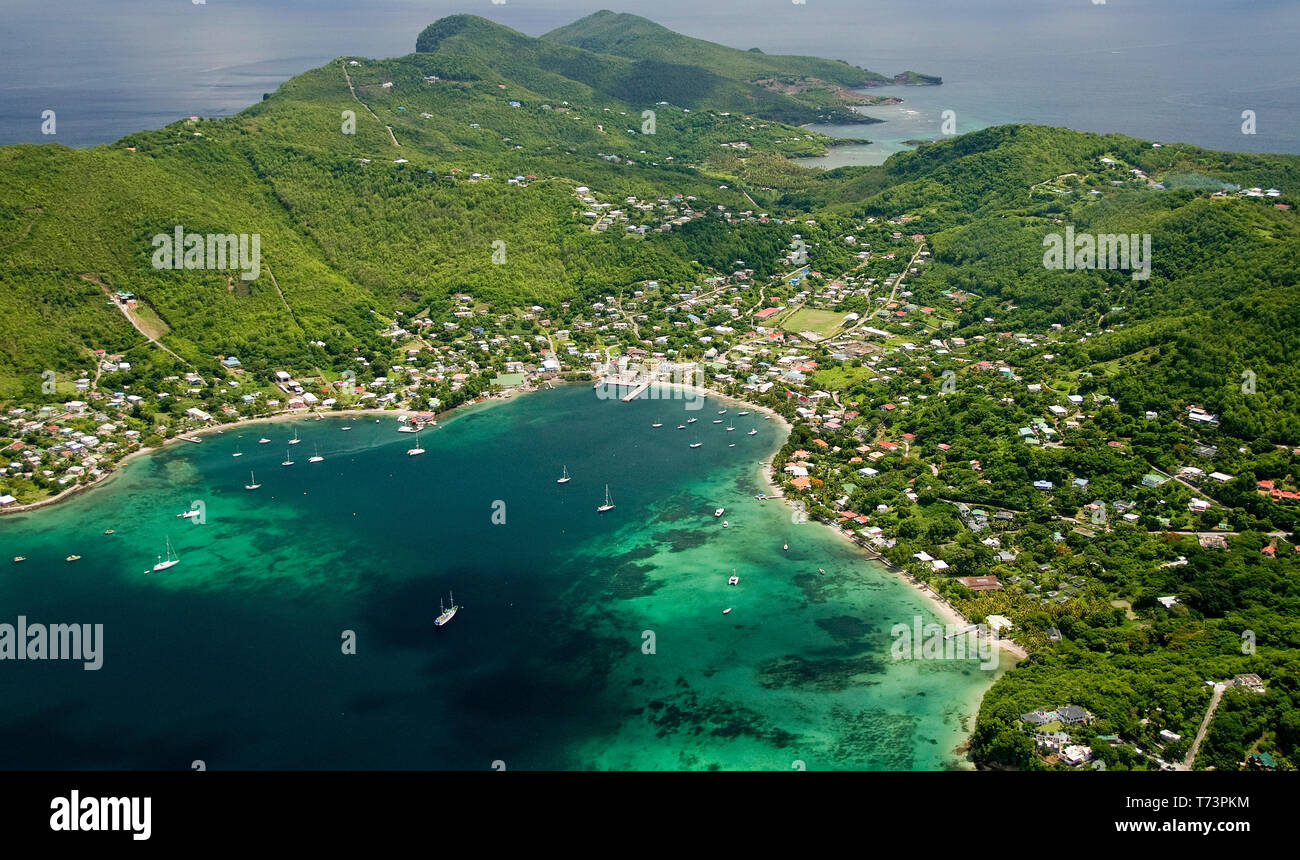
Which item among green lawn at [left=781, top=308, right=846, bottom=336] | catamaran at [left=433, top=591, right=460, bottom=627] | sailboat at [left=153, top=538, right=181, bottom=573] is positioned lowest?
catamaran at [left=433, top=591, right=460, bottom=627]

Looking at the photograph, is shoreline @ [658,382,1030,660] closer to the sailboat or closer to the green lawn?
the green lawn

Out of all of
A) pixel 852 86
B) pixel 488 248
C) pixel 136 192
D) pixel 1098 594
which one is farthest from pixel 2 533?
pixel 852 86

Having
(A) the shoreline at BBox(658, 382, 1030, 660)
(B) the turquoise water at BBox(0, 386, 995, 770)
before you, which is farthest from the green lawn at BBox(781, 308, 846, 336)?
(B) the turquoise water at BBox(0, 386, 995, 770)

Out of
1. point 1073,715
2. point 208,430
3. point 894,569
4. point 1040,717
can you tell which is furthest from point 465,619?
point 208,430

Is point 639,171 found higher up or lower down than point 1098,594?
higher up

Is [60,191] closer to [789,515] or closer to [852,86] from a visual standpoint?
[789,515]

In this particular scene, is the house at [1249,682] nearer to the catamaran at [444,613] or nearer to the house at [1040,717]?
the house at [1040,717]

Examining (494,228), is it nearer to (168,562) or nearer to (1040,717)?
(168,562)

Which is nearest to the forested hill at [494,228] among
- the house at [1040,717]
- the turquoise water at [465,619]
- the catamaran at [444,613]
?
the turquoise water at [465,619]
